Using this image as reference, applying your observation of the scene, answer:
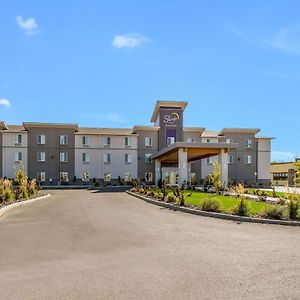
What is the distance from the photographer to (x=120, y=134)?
187 feet

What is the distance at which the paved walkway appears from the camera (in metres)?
5.56

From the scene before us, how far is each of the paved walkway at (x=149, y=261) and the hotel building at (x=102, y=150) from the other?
A: 4188cm

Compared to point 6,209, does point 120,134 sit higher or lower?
higher

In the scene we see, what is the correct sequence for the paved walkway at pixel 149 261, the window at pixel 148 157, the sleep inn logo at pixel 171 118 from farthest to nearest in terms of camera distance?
the window at pixel 148 157
the sleep inn logo at pixel 171 118
the paved walkway at pixel 149 261

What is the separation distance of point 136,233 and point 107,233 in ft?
2.59

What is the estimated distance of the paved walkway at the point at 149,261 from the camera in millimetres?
5562

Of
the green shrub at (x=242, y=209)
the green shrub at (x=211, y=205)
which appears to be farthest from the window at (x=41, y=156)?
the green shrub at (x=242, y=209)

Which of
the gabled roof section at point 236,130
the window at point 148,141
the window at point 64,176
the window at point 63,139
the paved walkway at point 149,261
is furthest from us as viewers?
the gabled roof section at point 236,130

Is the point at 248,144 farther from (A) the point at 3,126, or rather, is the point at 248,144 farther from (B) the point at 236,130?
(A) the point at 3,126

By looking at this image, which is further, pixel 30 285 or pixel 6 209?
pixel 6 209

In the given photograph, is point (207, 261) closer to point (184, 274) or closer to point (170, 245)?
point (184, 274)

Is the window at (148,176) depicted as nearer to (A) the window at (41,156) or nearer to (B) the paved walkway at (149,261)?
(A) the window at (41,156)

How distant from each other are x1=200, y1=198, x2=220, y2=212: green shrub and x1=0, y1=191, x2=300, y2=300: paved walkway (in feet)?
11.2

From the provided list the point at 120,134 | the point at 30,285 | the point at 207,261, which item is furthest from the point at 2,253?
the point at 120,134
